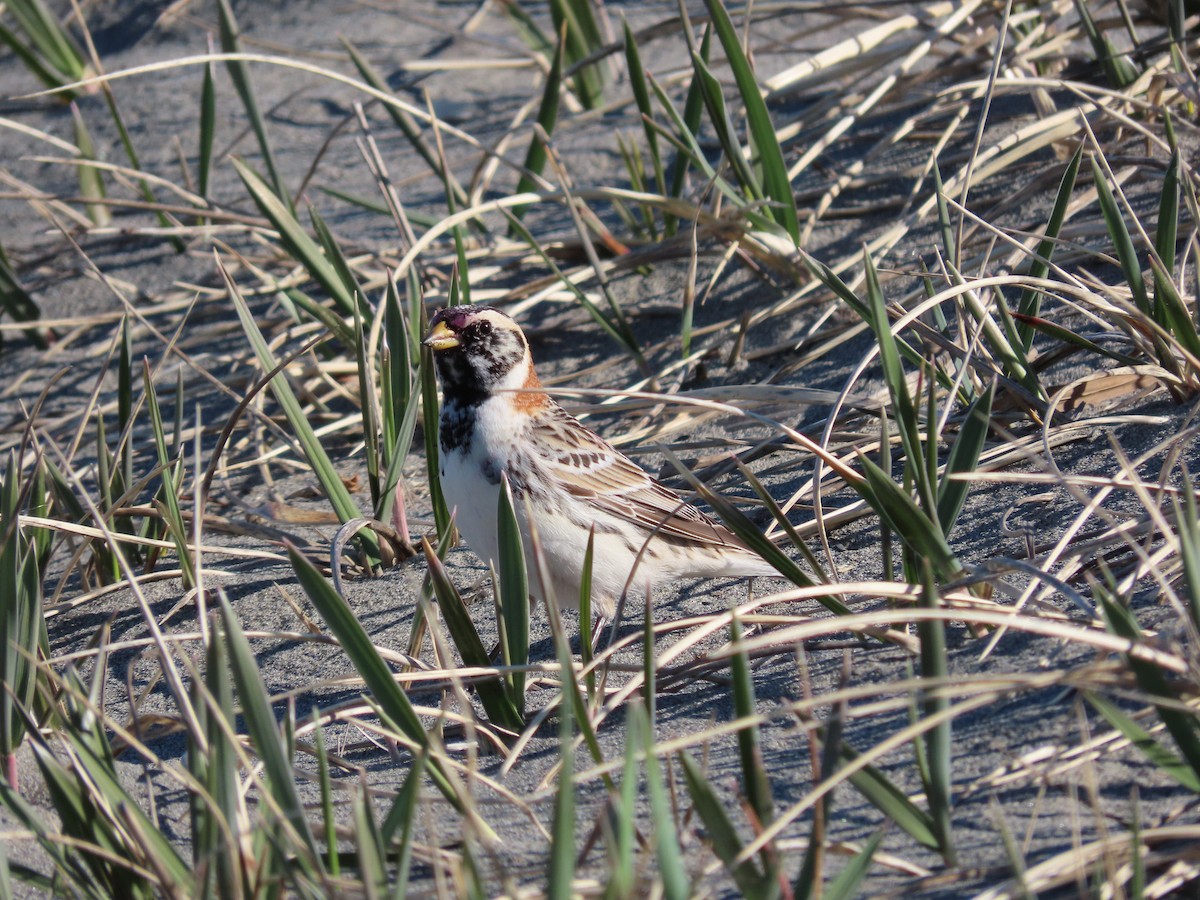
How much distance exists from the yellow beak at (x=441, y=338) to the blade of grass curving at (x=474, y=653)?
1.06 metres

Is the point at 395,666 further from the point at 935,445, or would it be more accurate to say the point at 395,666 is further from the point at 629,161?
the point at 629,161

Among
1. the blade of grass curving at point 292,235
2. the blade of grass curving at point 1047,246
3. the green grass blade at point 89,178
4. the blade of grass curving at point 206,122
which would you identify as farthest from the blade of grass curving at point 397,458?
the green grass blade at point 89,178

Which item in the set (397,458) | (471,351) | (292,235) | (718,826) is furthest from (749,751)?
(292,235)

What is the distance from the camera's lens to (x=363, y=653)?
2.42 metres

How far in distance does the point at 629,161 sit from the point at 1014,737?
3580 millimetres

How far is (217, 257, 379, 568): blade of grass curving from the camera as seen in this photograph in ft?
11.8

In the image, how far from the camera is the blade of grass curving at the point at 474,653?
2791 mm

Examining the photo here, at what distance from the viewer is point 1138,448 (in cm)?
354

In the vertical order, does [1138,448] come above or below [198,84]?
below

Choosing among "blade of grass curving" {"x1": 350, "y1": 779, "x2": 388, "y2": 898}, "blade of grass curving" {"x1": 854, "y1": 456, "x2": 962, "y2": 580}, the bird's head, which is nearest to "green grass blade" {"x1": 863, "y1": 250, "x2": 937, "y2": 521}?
"blade of grass curving" {"x1": 854, "y1": 456, "x2": 962, "y2": 580}

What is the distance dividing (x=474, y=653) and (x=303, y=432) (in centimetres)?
107

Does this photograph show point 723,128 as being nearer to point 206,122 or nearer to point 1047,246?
point 1047,246

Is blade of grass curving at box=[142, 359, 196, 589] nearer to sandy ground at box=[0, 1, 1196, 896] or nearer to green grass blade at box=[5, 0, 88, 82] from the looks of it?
sandy ground at box=[0, 1, 1196, 896]

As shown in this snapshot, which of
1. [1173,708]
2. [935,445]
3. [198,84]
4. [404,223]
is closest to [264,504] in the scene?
[404,223]
